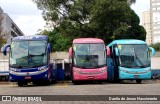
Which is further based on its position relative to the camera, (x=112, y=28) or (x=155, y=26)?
(x=155, y=26)

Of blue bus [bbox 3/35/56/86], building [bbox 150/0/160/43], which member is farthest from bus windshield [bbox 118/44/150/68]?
building [bbox 150/0/160/43]

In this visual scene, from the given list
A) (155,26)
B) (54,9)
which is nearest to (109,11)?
(54,9)

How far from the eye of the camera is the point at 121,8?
44562 mm

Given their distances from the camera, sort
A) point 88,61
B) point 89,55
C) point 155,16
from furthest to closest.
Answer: point 155,16 < point 89,55 < point 88,61

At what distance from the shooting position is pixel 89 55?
29516 mm

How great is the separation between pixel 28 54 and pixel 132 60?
24.7 ft

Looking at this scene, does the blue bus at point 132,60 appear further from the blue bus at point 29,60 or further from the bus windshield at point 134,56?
the blue bus at point 29,60

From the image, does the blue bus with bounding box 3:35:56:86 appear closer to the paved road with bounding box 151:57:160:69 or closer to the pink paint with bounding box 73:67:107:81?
the pink paint with bounding box 73:67:107:81

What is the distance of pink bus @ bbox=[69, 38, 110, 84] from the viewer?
2899cm

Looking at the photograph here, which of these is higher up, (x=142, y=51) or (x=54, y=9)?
(x=54, y=9)

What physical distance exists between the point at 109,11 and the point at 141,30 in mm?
16764

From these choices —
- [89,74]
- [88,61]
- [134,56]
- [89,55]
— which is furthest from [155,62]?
[89,74]

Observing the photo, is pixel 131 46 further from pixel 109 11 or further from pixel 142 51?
pixel 109 11

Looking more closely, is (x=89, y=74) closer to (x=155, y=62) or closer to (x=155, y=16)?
(x=155, y=62)
